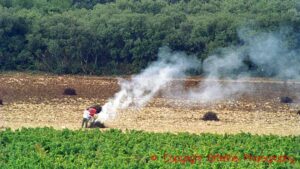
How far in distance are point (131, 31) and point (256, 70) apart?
10886 millimetres

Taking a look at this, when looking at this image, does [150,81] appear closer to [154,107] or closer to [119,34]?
[154,107]

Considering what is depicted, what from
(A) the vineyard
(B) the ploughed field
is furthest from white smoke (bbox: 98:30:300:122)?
(A) the vineyard

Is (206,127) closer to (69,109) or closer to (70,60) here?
(69,109)

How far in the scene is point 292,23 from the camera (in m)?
57.1

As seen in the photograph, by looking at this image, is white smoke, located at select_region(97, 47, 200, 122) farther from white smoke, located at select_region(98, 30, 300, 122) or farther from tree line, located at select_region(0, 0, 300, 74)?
tree line, located at select_region(0, 0, 300, 74)

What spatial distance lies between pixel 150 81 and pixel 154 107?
5.51 m

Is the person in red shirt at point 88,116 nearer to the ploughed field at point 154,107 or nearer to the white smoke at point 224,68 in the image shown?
the ploughed field at point 154,107

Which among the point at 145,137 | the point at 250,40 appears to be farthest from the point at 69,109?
the point at 250,40

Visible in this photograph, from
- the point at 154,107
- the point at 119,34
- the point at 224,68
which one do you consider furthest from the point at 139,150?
the point at 119,34

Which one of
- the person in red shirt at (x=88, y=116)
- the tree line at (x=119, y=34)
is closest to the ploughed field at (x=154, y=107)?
the person in red shirt at (x=88, y=116)

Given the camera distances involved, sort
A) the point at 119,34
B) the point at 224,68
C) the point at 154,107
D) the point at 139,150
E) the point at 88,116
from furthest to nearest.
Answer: the point at 119,34
the point at 224,68
the point at 154,107
the point at 88,116
the point at 139,150

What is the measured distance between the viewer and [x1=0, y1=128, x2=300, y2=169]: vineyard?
24969 millimetres

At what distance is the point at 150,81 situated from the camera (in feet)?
163

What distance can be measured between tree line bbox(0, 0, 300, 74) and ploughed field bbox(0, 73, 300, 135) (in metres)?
3.01
